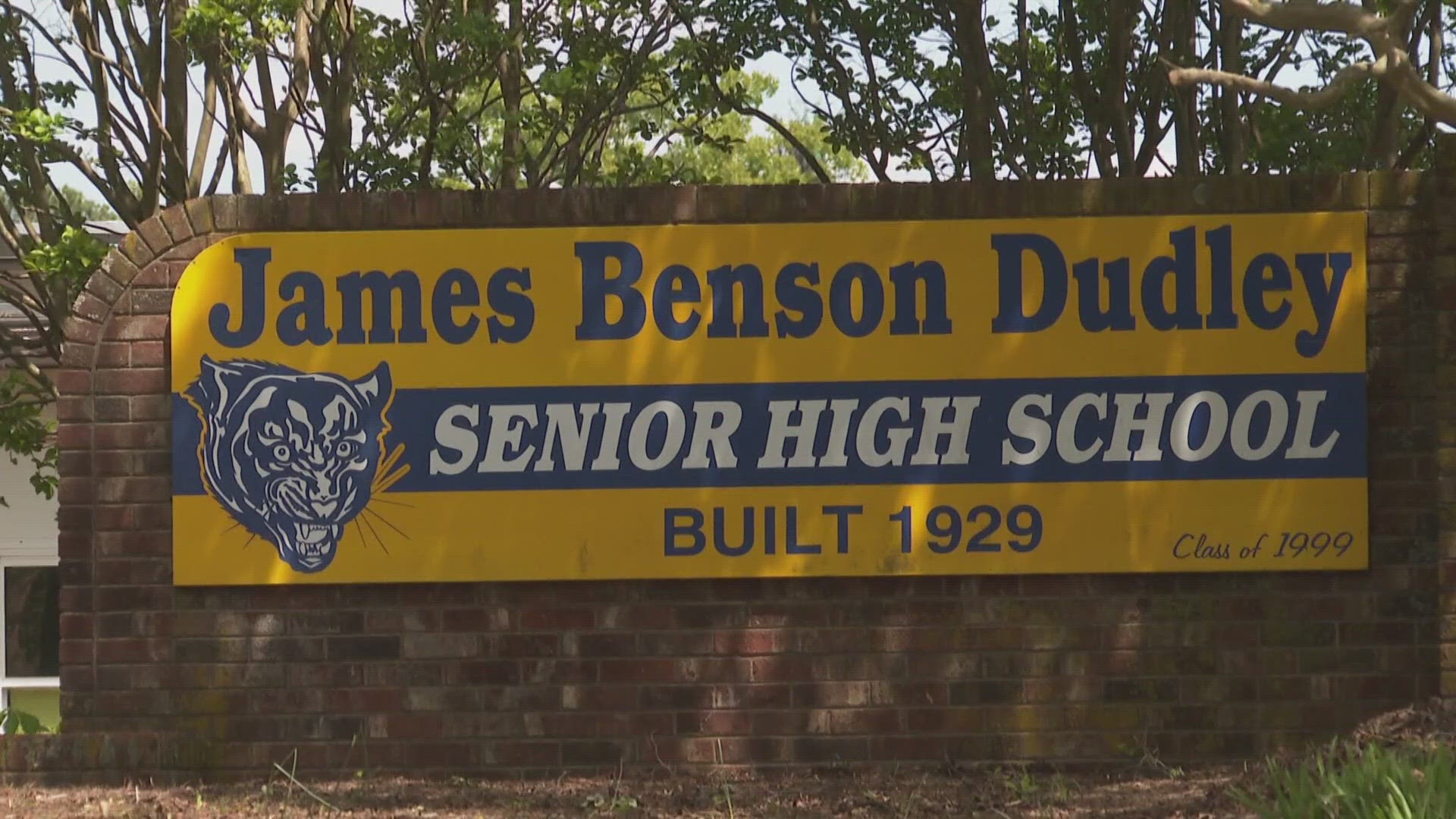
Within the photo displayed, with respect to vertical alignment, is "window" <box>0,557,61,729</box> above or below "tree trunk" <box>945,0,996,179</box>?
below

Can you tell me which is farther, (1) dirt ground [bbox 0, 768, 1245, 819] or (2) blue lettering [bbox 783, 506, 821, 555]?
(2) blue lettering [bbox 783, 506, 821, 555]

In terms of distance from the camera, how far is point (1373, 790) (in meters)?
4.81

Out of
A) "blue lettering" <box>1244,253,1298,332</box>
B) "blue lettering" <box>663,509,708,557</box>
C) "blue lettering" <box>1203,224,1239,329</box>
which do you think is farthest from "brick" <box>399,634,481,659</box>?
"blue lettering" <box>1244,253,1298,332</box>

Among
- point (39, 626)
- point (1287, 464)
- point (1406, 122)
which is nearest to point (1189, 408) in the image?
point (1287, 464)

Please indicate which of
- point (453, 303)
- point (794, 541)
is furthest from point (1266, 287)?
point (453, 303)

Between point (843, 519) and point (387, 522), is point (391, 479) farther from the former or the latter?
point (843, 519)

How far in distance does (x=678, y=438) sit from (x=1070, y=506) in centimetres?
157

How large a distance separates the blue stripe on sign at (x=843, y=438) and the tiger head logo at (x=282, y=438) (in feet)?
0.27

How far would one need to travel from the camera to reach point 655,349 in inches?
261

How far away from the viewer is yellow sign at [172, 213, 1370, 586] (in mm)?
6582

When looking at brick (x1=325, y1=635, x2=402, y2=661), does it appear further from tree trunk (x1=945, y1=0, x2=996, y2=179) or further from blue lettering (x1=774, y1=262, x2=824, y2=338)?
tree trunk (x1=945, y1=0, x2=996, y2=179)

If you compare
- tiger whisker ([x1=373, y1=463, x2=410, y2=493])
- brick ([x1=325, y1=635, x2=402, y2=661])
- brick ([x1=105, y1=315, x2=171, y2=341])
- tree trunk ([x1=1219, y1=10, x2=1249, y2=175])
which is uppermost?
tree trunk ([x1=1219, y1=10, x2=1249, y2=175])

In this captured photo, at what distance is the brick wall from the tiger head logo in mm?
206

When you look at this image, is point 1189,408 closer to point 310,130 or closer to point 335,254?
point 335,254
